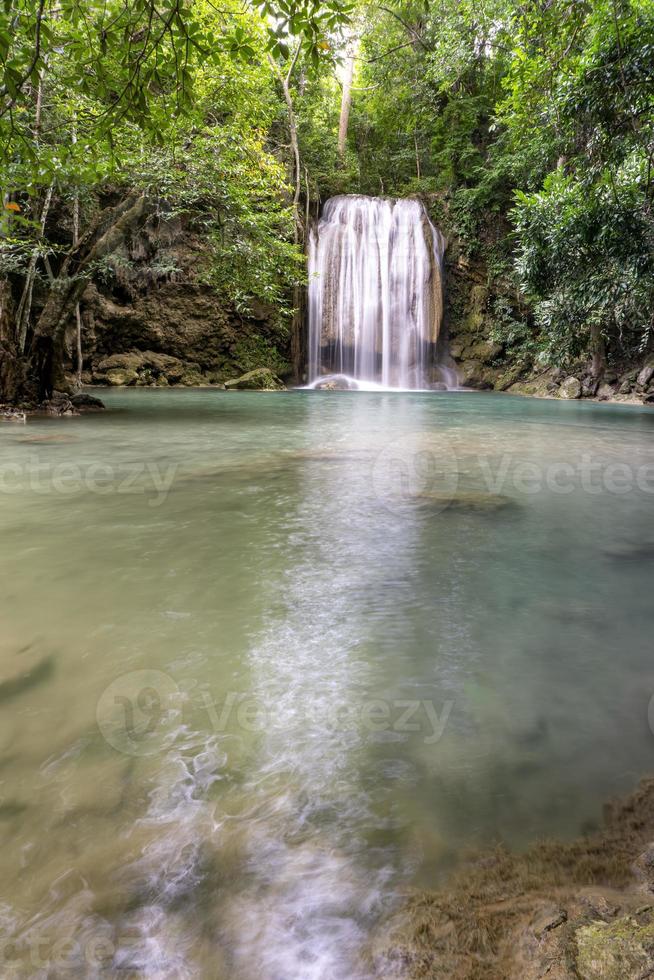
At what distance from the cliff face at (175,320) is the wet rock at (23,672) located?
1986 centimetres

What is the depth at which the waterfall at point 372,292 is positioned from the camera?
75.4ft

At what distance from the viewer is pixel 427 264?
23.5 metres

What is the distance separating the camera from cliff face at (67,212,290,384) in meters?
20.7

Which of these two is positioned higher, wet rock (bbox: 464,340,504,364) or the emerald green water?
wet rock (bbox: 464,340,504,364)

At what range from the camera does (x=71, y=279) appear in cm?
1078

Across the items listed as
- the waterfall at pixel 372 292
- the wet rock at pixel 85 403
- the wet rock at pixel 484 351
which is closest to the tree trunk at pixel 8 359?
the wet rock at pixel 85 403

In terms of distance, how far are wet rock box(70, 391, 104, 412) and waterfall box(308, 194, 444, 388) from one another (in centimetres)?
1140

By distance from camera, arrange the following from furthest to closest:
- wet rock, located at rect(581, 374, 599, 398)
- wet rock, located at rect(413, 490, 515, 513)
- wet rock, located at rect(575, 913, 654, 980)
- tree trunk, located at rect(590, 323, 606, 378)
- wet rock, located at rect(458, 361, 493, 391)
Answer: wet rock, located at rect(458, 361, 493, 391), wet rock, located at rect(581, 374, 599, 398), tree trunk, located at rect(590, 323, 606, 378), wet rock, located at rect(413, 490, 515, 513), wet rock, located at rect(575, 913, 654, 980)

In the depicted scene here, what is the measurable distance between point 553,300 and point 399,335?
11265 mm

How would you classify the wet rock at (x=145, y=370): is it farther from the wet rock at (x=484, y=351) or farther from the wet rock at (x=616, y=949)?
the wet rock at (x=616, y=949)

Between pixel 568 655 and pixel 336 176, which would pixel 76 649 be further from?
pixel 336 176

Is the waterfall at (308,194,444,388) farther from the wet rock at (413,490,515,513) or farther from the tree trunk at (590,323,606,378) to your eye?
the wet rock at (413,490,515,513)

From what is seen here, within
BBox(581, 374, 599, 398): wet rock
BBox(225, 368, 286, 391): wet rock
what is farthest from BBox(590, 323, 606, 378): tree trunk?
BBox(225, 368, 286, 391): wet rock

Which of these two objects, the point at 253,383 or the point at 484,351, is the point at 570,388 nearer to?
the point at 484,351
